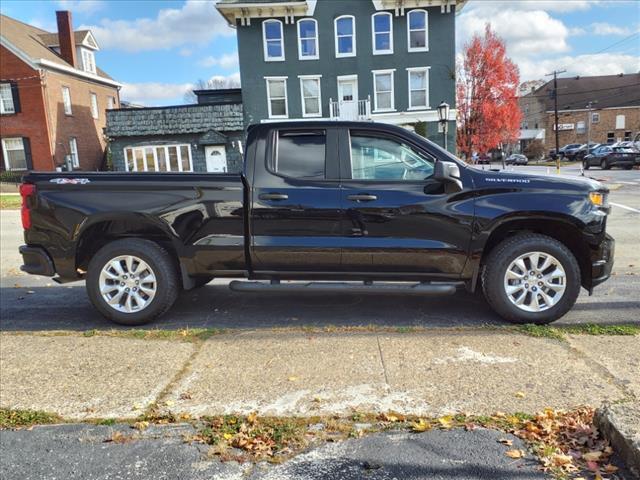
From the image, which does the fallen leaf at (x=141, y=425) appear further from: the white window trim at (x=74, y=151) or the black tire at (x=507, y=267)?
the white window trim at (x=74, y=151)

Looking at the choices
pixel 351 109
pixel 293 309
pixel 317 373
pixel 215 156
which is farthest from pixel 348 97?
pixel 317 373

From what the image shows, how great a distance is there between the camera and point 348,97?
2844 cm

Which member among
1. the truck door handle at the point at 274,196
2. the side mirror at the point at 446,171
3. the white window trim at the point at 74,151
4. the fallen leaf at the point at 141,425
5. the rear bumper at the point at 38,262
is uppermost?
the white window trim at the point at 74,151

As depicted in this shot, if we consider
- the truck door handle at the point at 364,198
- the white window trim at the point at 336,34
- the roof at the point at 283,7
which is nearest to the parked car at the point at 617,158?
the roof at the point at 283,7

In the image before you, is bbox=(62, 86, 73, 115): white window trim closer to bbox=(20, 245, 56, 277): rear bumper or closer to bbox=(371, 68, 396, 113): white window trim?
bbox=(371, 68, 396, 113): white window trim

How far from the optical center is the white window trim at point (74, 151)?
31.8 m

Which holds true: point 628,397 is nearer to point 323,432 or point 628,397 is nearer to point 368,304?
point 323,432

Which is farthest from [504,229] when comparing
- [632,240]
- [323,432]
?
[632,240]

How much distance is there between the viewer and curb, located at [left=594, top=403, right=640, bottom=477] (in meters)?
2.58

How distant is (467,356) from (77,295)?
15.9ft

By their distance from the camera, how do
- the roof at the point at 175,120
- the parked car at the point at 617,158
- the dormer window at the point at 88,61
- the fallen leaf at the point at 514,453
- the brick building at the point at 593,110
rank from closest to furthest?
the fallen leaf at the point at 514,453 < the roof at the point at 175,120 < the parked car at the point at 617,158 < the dormer window at the point at 88,61 < the brick building at the point at 593,110

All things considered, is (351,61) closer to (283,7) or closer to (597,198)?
(283,7)

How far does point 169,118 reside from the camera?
27.7m

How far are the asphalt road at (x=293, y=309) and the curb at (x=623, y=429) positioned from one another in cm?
200
